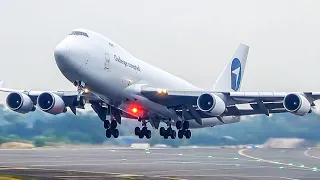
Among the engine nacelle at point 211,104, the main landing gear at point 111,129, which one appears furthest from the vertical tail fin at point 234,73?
the engine nacelle at point 211,104

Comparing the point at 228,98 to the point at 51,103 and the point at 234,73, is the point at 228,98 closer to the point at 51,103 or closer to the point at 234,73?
the point at 51,103

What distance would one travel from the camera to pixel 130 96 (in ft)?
167

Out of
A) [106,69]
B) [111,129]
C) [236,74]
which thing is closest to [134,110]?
[111,129]

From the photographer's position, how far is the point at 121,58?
50.2 meters

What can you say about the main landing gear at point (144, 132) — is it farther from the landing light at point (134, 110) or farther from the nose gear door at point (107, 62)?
the nose gear door at point (107, 62)

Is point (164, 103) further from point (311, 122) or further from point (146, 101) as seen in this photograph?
point (311, 122)

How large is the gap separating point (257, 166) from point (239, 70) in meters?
17.1

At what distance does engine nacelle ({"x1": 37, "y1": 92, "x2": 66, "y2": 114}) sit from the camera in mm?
52763

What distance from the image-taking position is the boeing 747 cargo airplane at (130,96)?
4716cm

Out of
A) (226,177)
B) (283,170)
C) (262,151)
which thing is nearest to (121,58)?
(226,177)

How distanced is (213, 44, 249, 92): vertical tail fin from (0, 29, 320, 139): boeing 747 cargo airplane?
29.3 ft

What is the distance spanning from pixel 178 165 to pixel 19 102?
112ft

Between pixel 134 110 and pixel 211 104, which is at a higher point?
pixel 211 104

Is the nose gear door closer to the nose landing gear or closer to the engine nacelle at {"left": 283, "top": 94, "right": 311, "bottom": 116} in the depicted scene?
the nose landing gear
